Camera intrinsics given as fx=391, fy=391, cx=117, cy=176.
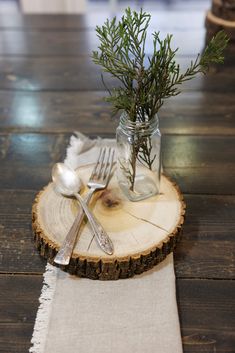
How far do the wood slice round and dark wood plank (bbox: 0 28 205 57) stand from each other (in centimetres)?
71

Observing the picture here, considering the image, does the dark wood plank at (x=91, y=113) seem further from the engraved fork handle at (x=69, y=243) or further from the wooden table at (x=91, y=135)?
the engraved fork handle at (x=69, y=243)

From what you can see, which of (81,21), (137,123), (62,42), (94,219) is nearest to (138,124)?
(137,123)

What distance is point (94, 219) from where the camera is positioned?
640 mm

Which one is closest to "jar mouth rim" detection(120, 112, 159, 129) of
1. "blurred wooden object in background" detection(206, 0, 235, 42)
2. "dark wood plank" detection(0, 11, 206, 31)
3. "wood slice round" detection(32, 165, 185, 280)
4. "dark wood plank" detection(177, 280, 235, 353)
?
"wood slice round" detection(32, 165, 185, 280)

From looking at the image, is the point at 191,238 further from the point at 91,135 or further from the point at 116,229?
the point at 91,135

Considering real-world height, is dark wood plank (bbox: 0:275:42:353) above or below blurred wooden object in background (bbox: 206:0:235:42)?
below

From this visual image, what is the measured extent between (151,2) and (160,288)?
2436 mm

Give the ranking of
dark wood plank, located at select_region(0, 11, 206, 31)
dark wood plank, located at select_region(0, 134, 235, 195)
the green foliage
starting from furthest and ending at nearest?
dark wood plank, located at select_region(0, 11, 206, 31) → dark wood plank, located at select_region(0, 134, 235, 195) → the green foliage

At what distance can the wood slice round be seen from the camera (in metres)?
0.60

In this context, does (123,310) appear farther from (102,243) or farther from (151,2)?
(151,2)

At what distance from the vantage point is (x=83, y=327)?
0.56 m

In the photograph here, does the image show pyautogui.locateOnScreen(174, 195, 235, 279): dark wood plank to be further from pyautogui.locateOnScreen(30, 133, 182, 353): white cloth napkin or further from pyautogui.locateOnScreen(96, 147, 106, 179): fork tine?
pyautogui.locateOnScreen(96, 147, 106, 179): fork tine

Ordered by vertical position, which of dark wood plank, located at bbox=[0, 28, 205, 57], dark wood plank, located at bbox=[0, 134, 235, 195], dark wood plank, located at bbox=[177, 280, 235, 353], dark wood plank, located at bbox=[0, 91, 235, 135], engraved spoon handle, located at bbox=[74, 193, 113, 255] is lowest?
dark wood plank, located at bbox=[177, 280, 235, 353]

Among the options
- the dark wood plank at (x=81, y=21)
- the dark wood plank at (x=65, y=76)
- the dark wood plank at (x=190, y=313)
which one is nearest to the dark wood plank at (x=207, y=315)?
the dark wood plank at (x=190, y=313)
